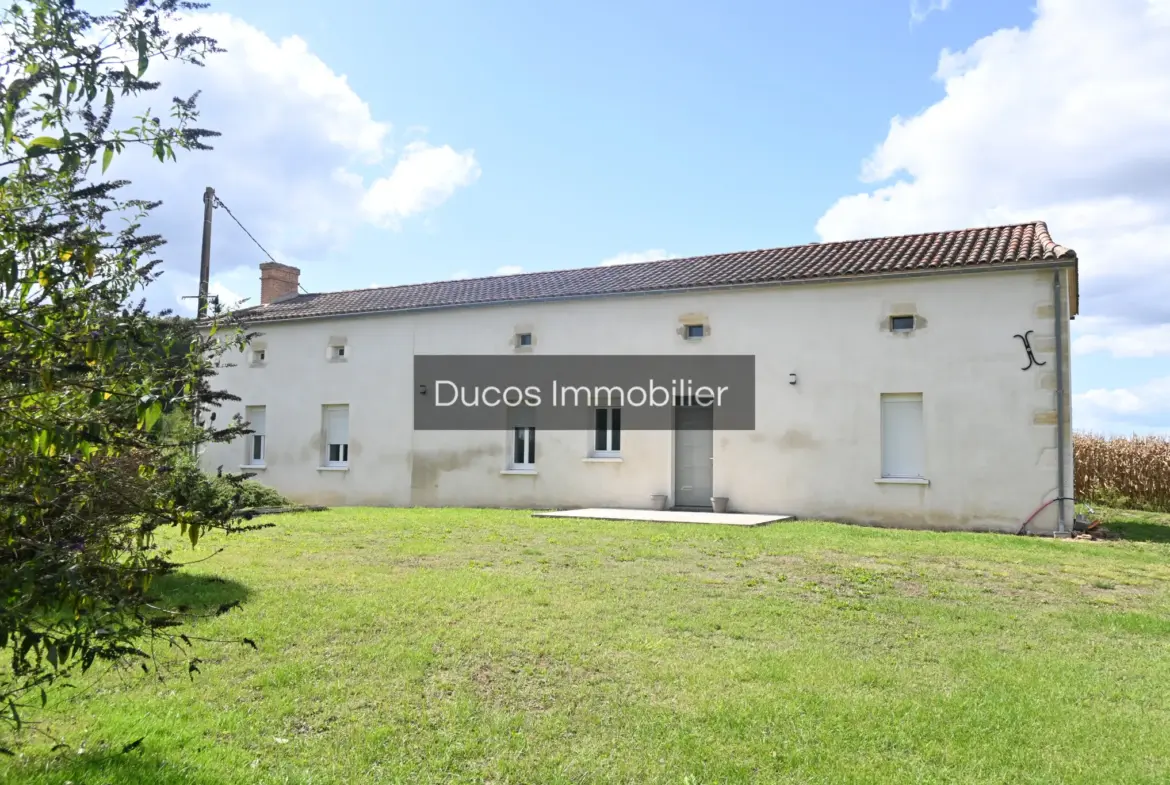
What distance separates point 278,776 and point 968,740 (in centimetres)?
333

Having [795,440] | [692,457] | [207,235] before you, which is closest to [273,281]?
[207,235]

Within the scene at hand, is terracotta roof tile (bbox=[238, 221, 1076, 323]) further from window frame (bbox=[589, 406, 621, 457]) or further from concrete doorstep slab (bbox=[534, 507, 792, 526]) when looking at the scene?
concrete doorstep slab (bbox=[534, 507, 792, 526])

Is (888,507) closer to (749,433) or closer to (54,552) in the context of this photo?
(749,433)

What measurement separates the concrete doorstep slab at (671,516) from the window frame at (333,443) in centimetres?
634

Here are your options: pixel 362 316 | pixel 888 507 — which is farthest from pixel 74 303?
pixel 362 316

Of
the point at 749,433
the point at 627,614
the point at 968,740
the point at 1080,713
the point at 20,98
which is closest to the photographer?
the point at 20,98

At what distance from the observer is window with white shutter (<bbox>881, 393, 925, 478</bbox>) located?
13805 mm

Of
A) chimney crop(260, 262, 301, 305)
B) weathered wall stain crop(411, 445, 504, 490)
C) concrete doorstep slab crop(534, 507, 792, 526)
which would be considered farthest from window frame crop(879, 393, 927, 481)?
chimney crop(260, 262, 301, 305)

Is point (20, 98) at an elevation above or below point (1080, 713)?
above

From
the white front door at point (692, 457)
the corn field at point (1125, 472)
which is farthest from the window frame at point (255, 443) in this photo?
the corn field at point (1125, 472)

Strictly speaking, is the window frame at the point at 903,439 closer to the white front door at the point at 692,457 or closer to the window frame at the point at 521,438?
the white front door at the point at 692,457

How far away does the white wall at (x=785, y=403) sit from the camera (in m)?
13.1

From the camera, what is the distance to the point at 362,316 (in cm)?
1886

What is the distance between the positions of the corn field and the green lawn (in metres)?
12.3
